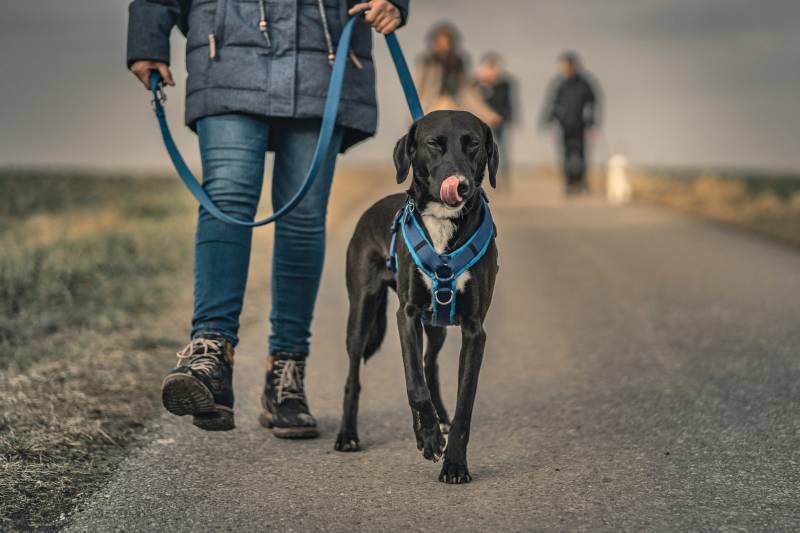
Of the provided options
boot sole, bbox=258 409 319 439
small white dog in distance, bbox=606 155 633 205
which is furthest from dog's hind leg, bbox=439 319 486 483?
small white dog in distance, bbox=606 155 633 205

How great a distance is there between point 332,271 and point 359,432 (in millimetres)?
5331

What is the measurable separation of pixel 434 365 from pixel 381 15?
1.43 metres

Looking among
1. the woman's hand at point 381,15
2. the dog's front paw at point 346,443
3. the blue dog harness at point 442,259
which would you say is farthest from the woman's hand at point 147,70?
the dog's front paw at point 346,443

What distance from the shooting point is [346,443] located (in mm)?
4148

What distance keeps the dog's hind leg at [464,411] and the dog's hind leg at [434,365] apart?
57 centimetres

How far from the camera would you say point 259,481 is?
3723 millimetres

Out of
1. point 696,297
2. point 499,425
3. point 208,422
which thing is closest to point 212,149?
point 208,422

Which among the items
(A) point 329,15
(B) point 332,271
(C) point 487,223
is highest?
(A) point 329,15

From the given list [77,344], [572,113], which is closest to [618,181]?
[572,113]

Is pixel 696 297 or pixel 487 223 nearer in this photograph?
pixel 487 223

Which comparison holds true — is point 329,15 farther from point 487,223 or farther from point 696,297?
point 696,297

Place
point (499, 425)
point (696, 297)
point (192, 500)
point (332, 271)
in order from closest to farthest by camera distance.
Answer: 1. point (192, 500)
2. point (499, 425)
3. point (696, 297)
4. point (332, 271)

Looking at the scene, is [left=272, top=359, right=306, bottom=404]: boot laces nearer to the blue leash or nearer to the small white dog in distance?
the blue leash

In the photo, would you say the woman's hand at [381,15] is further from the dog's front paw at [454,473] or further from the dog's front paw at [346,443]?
the dog's front paw at [454,473]
